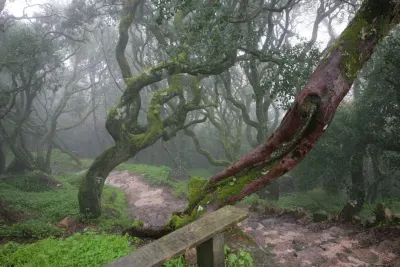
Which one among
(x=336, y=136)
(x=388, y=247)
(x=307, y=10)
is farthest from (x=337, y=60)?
(x=307, y=10)

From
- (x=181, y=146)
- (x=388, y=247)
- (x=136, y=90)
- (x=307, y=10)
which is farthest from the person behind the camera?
(x=181, y=146)

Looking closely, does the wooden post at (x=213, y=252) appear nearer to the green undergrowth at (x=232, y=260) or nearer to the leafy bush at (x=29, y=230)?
the green undergrowth at (x=232, y=260)

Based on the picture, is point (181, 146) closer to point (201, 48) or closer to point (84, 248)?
point (201, 48)

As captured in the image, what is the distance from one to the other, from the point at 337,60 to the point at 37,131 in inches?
969

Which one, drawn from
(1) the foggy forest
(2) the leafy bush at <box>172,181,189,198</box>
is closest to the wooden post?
(1) the foggy forest

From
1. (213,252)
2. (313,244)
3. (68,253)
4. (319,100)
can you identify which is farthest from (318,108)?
(68,253)

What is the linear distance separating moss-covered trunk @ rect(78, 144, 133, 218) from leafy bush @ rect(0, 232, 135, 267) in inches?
199

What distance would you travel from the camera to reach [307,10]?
22828mm

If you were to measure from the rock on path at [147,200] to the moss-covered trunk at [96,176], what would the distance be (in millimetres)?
2465

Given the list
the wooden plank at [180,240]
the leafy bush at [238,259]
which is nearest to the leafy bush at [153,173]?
the leafy bush at [238,259]

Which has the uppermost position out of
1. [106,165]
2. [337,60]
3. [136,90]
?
[136,90]

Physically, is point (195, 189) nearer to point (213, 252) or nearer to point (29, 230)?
point (213, 252)

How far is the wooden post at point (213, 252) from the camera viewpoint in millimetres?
3537

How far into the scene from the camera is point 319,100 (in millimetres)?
4340
